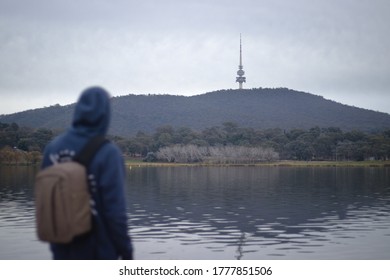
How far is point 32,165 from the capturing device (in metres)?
77.4

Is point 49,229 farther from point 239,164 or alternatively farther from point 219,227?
point 239,164

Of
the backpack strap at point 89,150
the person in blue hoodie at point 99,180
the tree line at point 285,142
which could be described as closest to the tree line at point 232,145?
the tree line at point 285,142

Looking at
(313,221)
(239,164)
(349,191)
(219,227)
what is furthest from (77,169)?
(239,164)

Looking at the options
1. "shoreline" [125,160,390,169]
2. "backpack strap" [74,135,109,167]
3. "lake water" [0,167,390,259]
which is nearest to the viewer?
"backpack strap" [74,135,109,167]

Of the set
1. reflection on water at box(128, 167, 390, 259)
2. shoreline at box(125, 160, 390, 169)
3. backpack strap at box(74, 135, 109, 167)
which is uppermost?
backpack strap at box(74, 135, 109, 167)

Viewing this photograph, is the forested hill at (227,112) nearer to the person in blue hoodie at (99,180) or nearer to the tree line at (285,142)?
the tree line at (285,142)

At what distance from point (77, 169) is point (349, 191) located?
1260 inches

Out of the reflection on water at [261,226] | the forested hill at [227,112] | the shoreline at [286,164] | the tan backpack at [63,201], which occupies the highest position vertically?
the forested hill at [227,112]

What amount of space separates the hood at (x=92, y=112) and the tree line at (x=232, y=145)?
246ft

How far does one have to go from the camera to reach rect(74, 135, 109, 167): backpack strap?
11.4 feet

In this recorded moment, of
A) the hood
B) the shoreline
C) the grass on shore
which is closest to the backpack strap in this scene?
the hood

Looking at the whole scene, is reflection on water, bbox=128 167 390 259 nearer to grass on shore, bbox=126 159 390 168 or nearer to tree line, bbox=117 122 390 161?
tree line, bbox=117 122 390 161

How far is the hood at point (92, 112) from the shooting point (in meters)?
3.57
